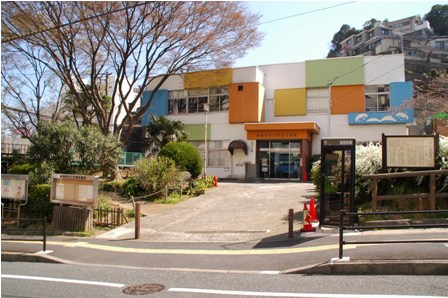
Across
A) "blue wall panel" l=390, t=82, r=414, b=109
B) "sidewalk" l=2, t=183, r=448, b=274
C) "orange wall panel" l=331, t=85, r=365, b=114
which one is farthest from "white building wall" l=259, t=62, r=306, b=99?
"sidewalk" l=2, t=183, r=448, b=274

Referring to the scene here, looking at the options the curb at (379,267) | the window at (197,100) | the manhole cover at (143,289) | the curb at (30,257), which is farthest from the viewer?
the window at (197,100)

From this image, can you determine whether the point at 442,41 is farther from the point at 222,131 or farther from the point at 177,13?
the point at 177,13

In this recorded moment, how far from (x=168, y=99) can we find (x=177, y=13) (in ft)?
45.4

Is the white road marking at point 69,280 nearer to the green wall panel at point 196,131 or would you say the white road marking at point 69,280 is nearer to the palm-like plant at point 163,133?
the palm-like plant at point 163,133

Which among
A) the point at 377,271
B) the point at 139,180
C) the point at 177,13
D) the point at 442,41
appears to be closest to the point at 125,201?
the point at 139,180

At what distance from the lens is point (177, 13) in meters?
20.7

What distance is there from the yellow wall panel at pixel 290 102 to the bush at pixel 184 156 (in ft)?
36.0

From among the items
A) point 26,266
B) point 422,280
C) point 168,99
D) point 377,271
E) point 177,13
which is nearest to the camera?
point 422,280

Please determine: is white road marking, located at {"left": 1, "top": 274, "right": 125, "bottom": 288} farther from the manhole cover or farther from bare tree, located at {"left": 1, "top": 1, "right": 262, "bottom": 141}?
bare tree, located at {"left": 1, "top": 1, "right": 262, "bottom": 141}

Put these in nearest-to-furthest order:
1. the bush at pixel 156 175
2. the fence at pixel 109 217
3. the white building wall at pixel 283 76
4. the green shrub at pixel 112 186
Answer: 1. the fence at pixel 109 217
2. the bush at pixel 156 175
3. the green shrub at pixel 112 186
4. the white building wall at pixel 283 76

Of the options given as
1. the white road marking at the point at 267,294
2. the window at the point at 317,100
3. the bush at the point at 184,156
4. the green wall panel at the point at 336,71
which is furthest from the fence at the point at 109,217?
the green wall panel at the point at 336,71

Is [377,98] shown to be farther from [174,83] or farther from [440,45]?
[440,45]

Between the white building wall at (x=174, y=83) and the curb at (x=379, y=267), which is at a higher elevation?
the white building wall at (x=174, y=83)

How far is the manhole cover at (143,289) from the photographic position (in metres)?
6.50
